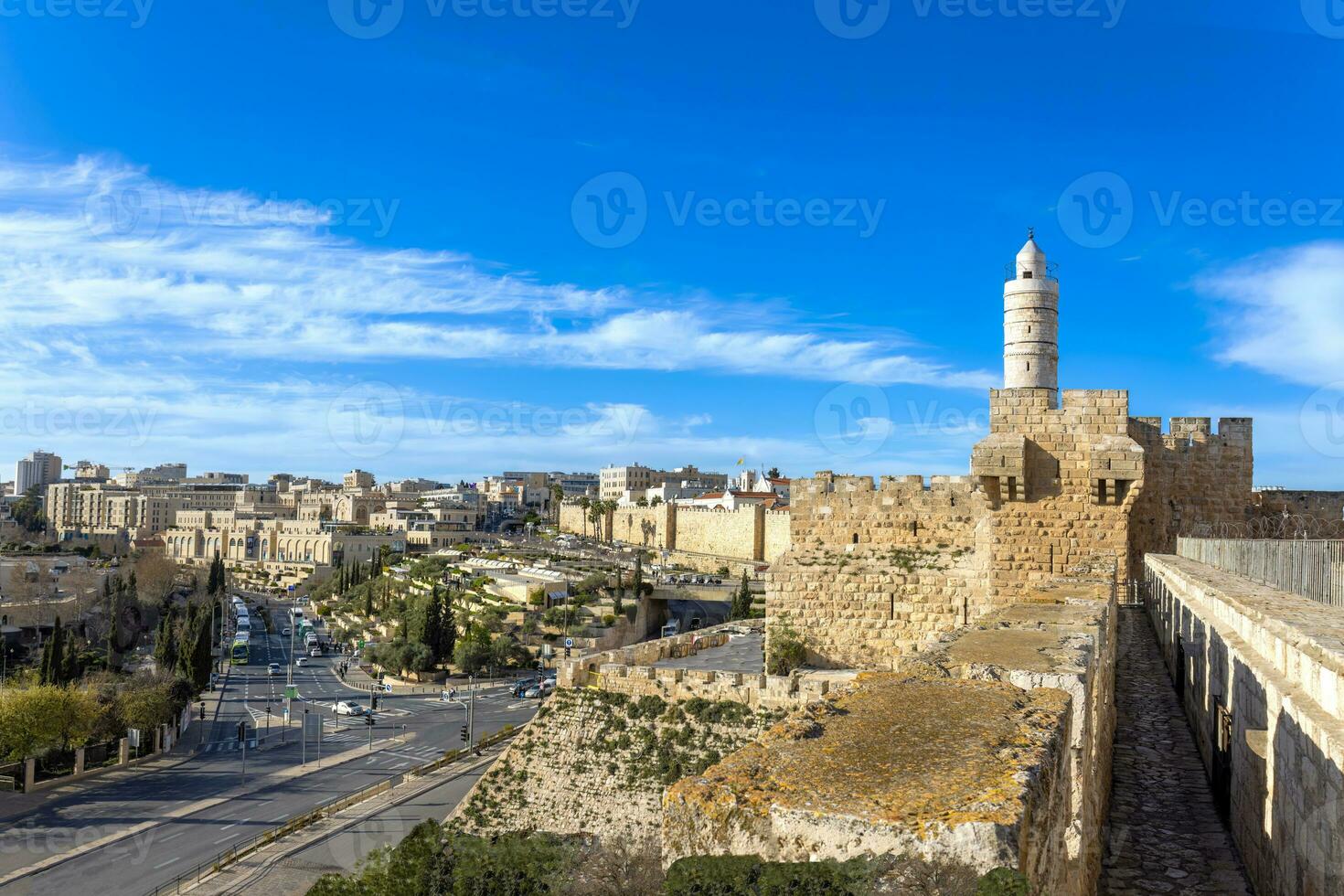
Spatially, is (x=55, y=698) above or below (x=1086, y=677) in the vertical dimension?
below

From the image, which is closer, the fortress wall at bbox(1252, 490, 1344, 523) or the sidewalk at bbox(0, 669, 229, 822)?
the fortress wall at bbox(1252, 490, 1344, 523)

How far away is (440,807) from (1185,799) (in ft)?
55.5

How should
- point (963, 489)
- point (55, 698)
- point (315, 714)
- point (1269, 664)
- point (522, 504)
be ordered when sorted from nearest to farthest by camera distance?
point (1269, 664) < point (963, 489) < point (55, 698) < point (315, 714) < point (522, 504)

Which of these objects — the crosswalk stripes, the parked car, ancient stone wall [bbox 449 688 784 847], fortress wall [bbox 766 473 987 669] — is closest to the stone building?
fortress wall [bbox 766 473 987 669]

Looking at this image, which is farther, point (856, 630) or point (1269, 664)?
point (856, 630)

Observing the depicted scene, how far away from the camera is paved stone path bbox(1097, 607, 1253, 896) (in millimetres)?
4500

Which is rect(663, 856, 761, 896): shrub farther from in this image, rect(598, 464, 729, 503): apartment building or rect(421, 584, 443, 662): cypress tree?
rect(598, 464, 729, 503): apartment building

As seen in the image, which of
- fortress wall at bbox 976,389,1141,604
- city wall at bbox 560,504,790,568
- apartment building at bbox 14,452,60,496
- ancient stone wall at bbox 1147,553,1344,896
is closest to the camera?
ancient stone wall at bbox 1147,553,1344,896

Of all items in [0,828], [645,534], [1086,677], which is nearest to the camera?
[1086,677]

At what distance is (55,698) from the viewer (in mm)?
26234

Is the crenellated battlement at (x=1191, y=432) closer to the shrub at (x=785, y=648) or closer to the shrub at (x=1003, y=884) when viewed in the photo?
the shrub at (x=785, y=648)

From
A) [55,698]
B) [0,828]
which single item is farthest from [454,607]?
[0,828]

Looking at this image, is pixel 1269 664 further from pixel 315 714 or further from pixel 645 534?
pixel 645 534

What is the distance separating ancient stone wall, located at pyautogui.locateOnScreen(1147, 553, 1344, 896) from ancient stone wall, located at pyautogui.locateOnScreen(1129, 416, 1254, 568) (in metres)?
4.86
